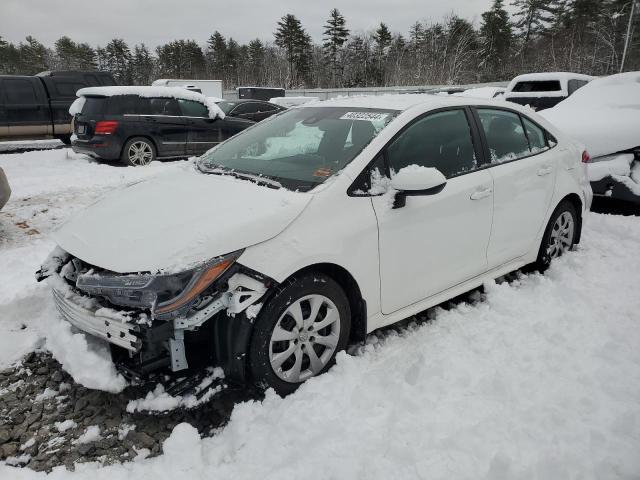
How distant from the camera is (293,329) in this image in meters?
2.59

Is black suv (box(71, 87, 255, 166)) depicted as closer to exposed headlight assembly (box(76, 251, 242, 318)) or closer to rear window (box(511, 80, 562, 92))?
exposed headlight assembly (box(76, 251, 242, 318))

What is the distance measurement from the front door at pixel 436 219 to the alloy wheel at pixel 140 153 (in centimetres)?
759

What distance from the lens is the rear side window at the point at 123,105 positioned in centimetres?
934

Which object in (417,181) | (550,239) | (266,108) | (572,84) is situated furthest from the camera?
(266,108)

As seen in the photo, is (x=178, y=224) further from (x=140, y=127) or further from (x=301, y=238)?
(x=140, y=127)

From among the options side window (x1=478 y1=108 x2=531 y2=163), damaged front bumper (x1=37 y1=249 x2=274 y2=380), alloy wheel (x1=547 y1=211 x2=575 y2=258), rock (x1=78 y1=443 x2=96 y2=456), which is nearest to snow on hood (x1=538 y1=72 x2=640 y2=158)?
alloy wheel (x1=547 y1=211 x2=575 y2=258)

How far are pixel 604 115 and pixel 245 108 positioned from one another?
9.85 metres

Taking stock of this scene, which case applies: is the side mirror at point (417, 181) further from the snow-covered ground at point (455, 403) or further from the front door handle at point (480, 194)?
the snow-covered ground at point (455, 403)

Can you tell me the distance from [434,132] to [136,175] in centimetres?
634

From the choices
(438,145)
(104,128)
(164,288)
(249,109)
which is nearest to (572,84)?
Answer: (249,109)

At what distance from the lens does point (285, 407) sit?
Answer: 2.48m

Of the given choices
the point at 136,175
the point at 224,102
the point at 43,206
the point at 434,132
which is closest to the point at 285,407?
the point at 434,132

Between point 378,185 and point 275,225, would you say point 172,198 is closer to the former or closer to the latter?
point 275,225

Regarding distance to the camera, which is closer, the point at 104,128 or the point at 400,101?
the point at 400,101
